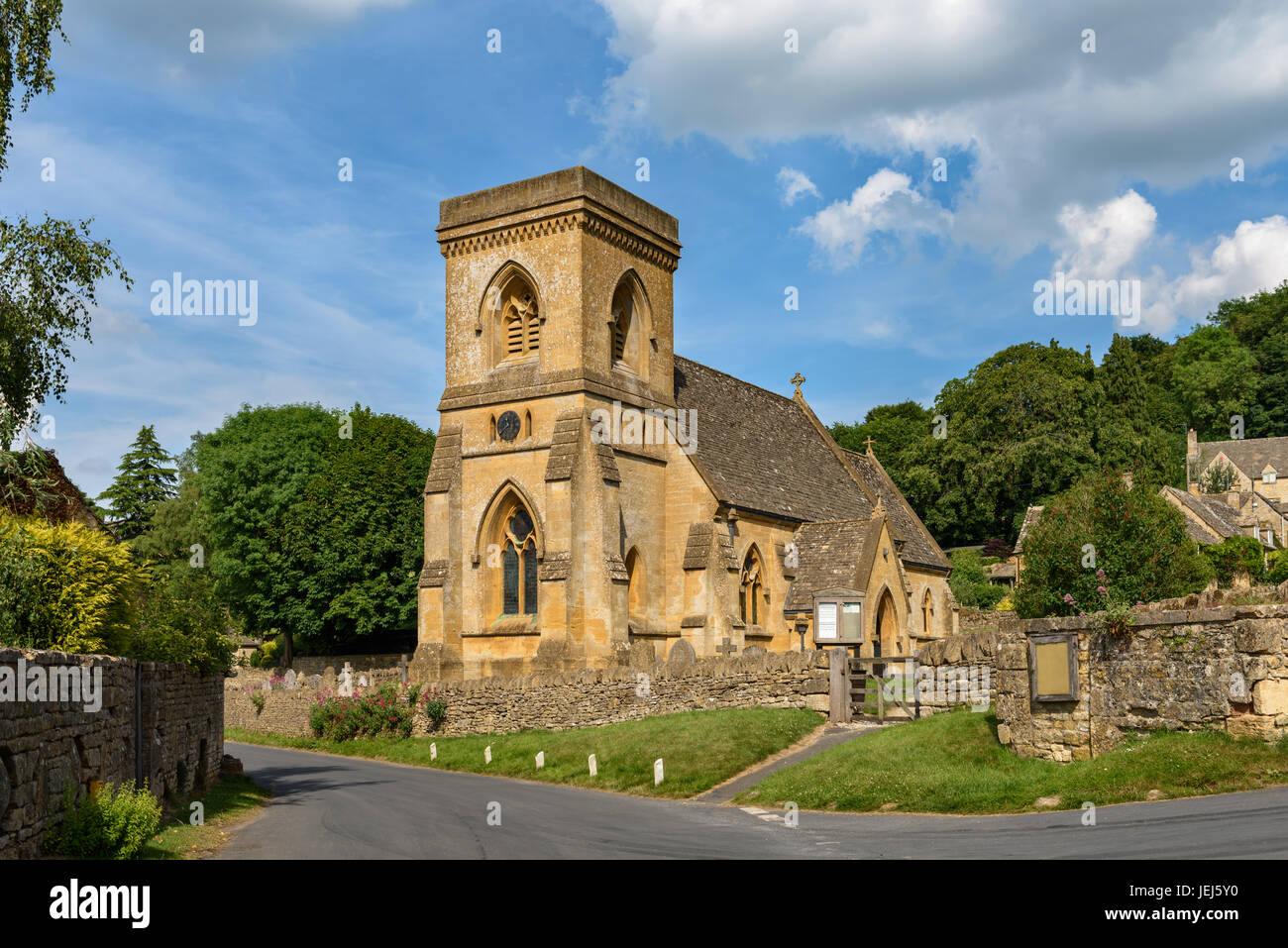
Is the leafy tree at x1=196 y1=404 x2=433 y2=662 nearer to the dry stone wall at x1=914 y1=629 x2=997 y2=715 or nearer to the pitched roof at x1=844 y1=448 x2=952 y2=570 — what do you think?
the pitched roof at x1=844 y1=448 x2=952 y2=570

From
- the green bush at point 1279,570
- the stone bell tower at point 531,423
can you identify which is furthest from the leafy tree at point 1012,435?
the stone bell tower at point 531,423

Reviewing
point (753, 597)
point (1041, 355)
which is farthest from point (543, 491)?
point (1041, 355)

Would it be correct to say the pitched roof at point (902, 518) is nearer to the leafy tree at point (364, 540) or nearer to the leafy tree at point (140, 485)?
the leafy tree at point (364, 540)

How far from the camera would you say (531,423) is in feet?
118

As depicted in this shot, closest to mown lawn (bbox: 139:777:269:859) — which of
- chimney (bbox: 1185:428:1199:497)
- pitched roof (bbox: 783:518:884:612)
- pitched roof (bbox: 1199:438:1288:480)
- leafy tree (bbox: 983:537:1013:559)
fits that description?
pitched roof (bbox: 783:518:884:612)

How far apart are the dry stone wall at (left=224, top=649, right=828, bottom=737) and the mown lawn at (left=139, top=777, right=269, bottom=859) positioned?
8577 millimetres

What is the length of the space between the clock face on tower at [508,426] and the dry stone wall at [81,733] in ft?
55.4

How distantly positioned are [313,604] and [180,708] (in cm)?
3302

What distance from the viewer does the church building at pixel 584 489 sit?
3438 centimetres

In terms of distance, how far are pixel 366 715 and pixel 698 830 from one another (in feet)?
71.1

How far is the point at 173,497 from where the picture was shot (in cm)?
7244

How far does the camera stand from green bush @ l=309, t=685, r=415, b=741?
1373 inches

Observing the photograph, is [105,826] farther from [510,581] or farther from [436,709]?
[510,581]
